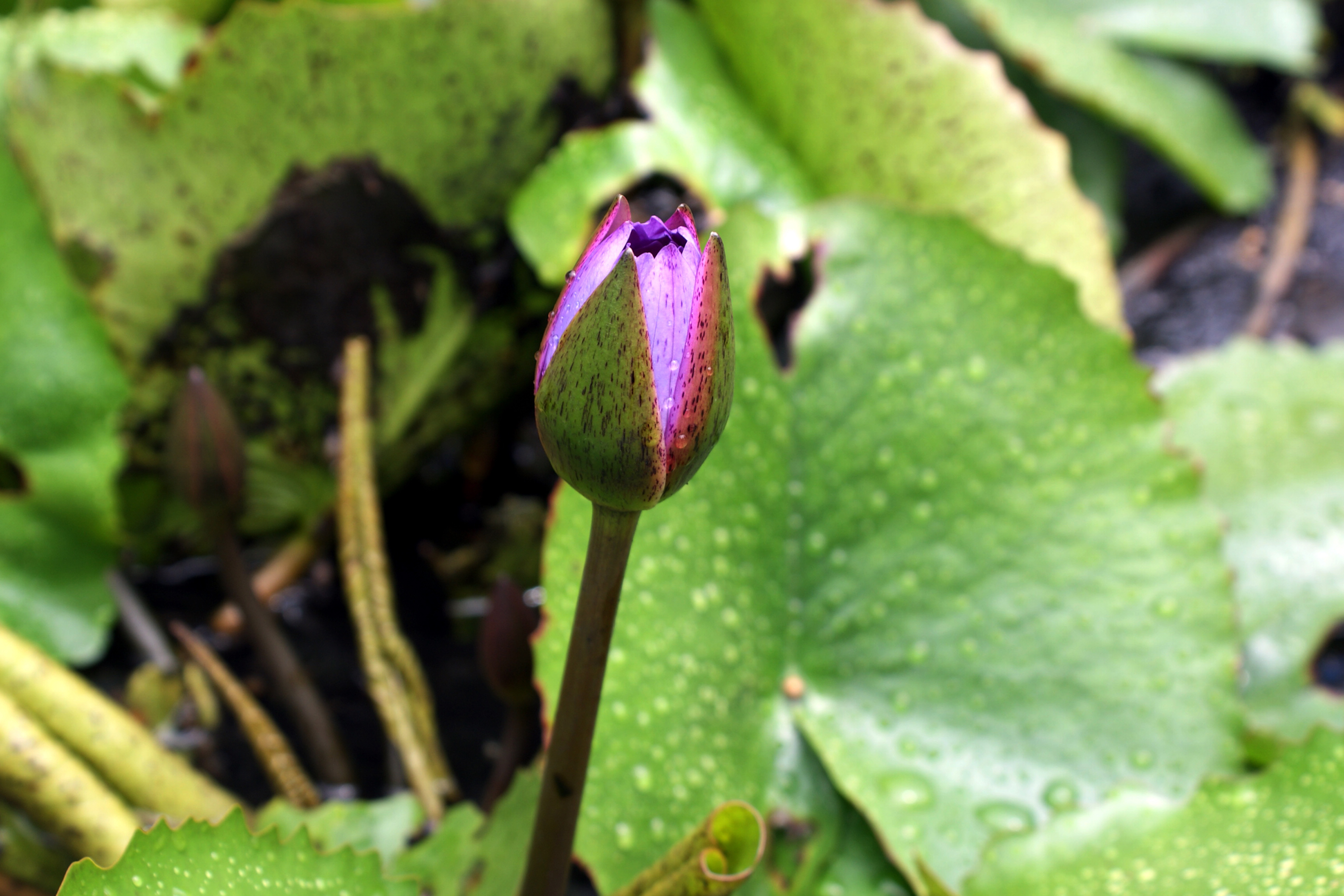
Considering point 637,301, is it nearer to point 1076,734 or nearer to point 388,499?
point 1076,734

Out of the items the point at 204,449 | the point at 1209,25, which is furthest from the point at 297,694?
the point at 1209,25

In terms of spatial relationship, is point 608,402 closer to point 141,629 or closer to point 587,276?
point 587,276

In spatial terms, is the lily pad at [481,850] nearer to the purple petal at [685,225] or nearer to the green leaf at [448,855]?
the green leaf at [448,855]

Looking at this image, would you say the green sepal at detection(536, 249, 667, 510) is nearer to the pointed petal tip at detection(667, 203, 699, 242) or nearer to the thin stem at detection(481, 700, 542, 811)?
the pointed petal tip at detection(667, 203, 699, 242)

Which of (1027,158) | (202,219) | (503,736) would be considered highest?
(202,219)

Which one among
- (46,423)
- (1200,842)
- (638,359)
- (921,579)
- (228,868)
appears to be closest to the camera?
(638,359)

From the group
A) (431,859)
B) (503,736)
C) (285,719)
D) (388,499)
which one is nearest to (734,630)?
(431,859)
